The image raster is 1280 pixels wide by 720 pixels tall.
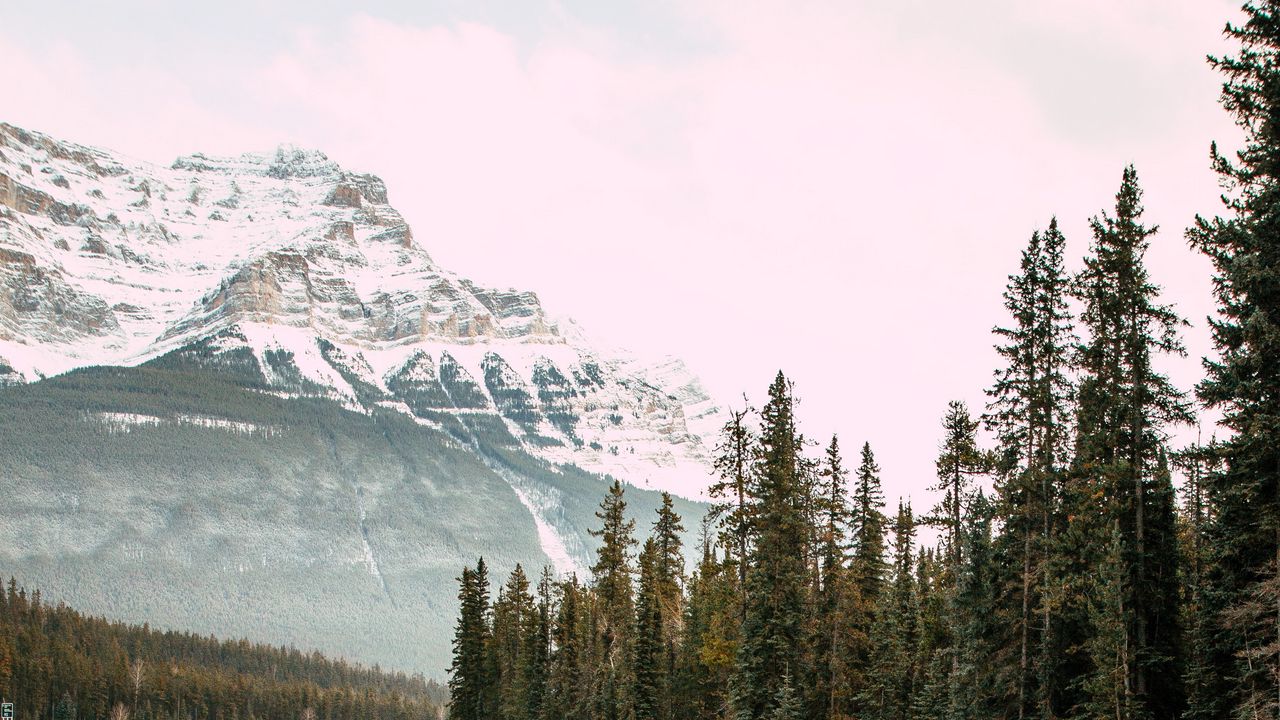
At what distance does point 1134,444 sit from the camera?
3397cm

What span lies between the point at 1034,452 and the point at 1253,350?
12540 mm

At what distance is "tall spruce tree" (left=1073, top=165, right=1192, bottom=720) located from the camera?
3381 cm

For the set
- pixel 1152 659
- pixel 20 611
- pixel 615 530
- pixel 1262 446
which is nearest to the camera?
pixel 1262 446

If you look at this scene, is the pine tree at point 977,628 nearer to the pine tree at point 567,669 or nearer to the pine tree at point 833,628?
the pine tree at point 833,628

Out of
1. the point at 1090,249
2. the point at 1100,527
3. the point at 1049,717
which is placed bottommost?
the point at 1049,717

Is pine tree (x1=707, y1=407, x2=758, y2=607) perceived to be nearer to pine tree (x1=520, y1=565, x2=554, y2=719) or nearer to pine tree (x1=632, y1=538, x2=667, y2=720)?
pine tree (x1=632, y1=538, x2=667, y2=720)

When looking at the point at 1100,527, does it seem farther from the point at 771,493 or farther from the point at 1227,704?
the point at 771,493

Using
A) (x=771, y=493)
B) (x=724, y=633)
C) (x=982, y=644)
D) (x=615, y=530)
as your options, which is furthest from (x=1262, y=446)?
(x=615, y=530)

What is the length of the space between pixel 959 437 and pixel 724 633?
15.5m

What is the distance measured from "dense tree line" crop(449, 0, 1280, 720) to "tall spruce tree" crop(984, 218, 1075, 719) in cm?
7

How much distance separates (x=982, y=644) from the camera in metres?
40.9

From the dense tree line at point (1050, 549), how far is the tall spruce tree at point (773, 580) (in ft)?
0.33

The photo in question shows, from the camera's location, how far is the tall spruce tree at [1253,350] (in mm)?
25844

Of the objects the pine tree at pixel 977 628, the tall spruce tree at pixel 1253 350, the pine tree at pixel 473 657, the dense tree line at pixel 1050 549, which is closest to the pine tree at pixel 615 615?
the dense tree line at pixel 1050 549
